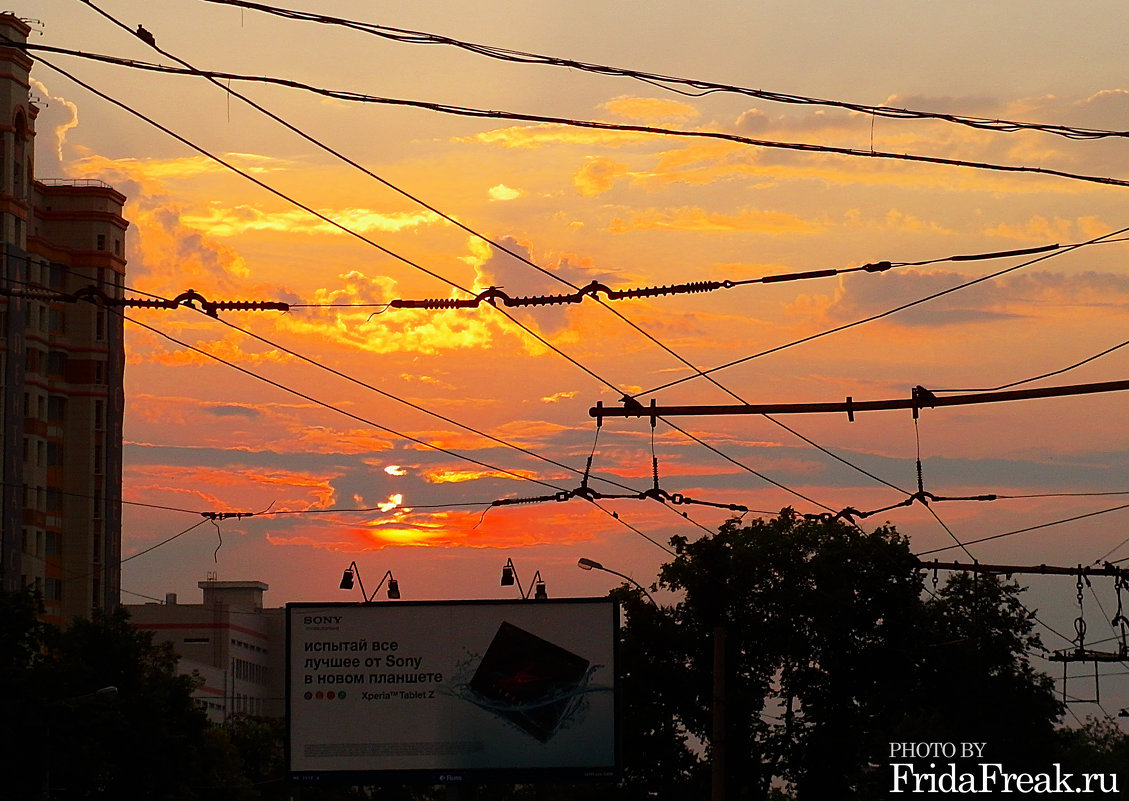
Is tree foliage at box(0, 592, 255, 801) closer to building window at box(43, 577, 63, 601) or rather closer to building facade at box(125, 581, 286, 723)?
building window at box(43, 577, 63, 601)

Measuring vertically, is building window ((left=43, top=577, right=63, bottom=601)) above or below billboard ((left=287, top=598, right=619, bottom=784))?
above

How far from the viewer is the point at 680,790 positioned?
57.7 m

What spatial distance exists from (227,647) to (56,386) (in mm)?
55061

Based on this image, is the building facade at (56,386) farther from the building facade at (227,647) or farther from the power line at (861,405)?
the power line at (861,405)

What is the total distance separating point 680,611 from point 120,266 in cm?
5394

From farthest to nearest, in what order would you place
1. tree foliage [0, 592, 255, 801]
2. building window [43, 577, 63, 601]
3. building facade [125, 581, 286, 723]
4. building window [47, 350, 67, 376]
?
building facade [125, 581, 286, 723] → building window [47, 350, 67, 376] → building window [43, 577, 63, 601] → tree foliage [0, 592, 255, 801]

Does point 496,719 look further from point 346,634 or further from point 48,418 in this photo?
point 48,418

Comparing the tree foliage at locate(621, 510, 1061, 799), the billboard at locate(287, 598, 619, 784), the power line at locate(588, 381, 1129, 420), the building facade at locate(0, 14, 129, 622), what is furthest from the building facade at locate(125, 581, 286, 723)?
the power line at locate(588, 381, 1129, 420)

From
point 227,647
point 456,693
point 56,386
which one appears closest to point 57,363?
point 56,386

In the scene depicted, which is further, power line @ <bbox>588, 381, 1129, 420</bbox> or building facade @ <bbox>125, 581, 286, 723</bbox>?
building facade @ <bbox>125, 581, 286, 723</bbox>

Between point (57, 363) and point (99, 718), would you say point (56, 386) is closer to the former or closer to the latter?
point (57, 363)

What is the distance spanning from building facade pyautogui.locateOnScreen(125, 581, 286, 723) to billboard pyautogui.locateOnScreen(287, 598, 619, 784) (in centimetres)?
9759

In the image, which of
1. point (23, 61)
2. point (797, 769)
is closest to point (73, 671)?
point (797, 769)

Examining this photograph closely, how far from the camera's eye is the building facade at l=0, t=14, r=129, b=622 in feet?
290
